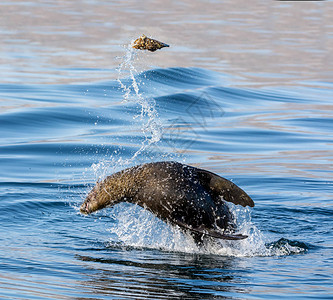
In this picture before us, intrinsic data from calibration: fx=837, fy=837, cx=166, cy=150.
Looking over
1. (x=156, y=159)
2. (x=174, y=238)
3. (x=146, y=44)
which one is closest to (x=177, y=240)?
(x=174, y=238)

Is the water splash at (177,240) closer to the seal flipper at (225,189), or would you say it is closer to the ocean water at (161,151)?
the ocean water at (161,151)

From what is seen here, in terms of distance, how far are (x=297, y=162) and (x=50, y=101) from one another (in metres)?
6.82

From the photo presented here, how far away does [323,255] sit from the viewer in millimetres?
9133

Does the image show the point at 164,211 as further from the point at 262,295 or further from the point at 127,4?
the point at 127,4

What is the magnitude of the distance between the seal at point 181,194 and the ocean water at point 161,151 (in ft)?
1.47

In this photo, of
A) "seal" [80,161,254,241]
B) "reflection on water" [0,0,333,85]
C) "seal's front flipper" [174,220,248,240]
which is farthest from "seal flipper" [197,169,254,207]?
"reflection on water" [0,0,333,85]

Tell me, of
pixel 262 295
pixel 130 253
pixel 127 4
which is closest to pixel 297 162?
pixel 130 253

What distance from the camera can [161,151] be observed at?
47.6 feet

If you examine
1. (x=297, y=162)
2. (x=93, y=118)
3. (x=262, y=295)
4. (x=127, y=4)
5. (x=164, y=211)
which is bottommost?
(x=262, y=295)

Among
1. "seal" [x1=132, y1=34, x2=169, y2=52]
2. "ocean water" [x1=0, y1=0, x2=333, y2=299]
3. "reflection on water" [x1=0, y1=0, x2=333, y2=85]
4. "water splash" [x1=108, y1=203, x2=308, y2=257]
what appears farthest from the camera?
"reflection on water" [x1=0, y1=0, x2=333, y2=85]

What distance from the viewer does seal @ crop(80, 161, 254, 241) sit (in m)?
8.92

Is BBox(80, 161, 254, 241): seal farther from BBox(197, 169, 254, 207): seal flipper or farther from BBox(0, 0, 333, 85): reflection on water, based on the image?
BBox(0, 0, 333, 85): reflection on water

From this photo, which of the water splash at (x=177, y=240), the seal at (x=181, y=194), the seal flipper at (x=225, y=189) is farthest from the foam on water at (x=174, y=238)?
the seal flipper at (x=225, y=189)

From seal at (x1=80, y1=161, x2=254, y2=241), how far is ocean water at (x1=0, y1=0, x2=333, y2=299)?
0.45 m
